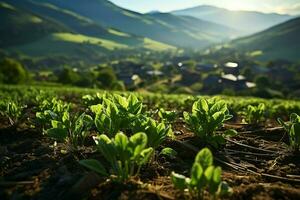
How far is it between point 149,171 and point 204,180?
1.39 m

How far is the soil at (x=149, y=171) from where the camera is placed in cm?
412

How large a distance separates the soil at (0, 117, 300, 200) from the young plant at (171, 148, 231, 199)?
33 cm

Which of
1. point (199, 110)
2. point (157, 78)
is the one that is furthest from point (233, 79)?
point (199, 110)

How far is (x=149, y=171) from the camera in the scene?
481 cm

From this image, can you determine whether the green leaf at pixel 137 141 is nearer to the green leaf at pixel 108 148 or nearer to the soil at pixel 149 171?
A: the green leaf at pixel 108 148

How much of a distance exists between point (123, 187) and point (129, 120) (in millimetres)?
1353

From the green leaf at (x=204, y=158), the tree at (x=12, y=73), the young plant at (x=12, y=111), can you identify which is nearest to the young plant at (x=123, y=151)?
the green leaf at (x=204, y=158)

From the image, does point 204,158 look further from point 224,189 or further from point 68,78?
point 68,78

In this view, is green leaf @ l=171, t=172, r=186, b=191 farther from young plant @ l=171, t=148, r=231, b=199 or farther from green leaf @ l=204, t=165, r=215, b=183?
green leaf @ l=204, t=165, r=215, b=183

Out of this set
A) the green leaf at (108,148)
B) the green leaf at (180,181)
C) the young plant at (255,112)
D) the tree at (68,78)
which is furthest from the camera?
the tree at (68,78)

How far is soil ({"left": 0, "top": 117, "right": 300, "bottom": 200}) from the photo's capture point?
162 inches

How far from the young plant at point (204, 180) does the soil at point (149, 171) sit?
0.33 metres

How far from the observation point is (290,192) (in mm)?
4062

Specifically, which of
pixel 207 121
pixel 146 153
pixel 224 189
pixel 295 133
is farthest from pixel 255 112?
pixel 224 189
